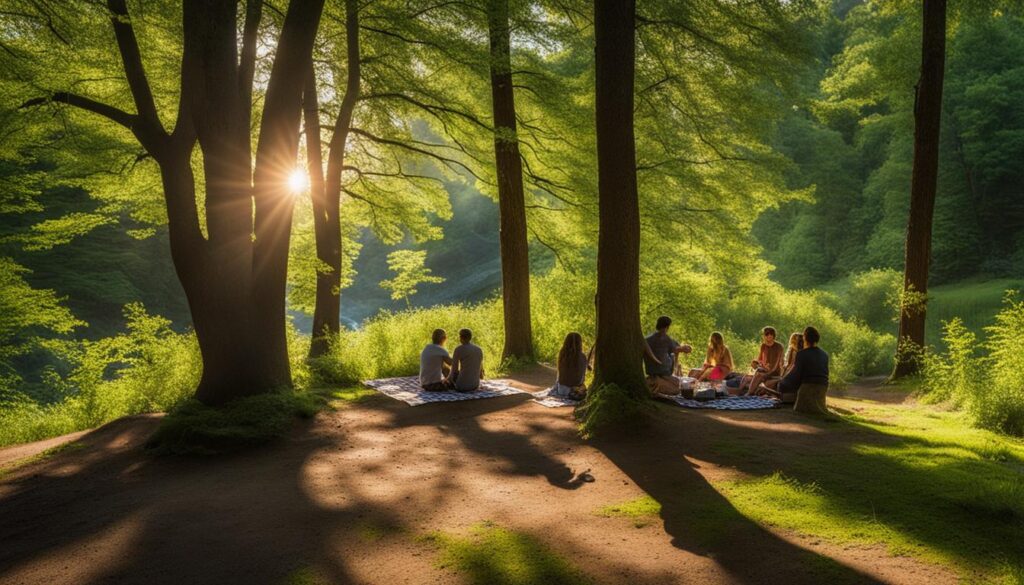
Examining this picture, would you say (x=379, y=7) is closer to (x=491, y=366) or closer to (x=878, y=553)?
(x=491, y=366)

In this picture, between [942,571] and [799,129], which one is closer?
[942,571]

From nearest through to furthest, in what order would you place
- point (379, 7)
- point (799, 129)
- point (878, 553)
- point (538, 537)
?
point (878, 553)
point (538, 537)
point (379, 7)
point (799, 129)

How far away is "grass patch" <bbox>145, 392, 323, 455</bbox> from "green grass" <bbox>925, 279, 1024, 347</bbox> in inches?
974

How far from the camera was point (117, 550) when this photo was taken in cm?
437

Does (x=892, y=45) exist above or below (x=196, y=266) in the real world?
above

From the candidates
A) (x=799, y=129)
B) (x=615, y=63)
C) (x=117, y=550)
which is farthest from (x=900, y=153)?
(x=117, y=550)

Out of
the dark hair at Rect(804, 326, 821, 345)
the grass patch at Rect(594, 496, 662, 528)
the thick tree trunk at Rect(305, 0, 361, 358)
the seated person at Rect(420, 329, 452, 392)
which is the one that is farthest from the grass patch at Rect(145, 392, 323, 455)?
the dark hair at Rect(804, 326, 821, 345)

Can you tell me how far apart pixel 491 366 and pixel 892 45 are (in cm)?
1244

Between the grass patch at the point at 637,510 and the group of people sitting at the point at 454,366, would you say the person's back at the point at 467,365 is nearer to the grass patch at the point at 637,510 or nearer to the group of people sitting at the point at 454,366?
the group of people sitting at the point at 454,366

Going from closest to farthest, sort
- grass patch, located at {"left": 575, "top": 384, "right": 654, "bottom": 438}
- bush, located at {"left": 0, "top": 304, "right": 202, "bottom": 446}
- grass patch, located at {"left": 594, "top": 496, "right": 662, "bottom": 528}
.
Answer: grass patch, located at {"left": 594, "top": 496, "right": 662, "bottom": 528}, grass patch, located at {"left": 575, "top": 384, "right": 654, "bottom": 438}, bush, located at {"left": 0, "top": 304, "right": 202, "bottom": 446}

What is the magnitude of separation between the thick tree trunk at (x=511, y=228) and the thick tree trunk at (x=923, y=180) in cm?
779

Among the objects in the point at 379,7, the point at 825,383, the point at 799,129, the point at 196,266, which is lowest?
the point at 825,383

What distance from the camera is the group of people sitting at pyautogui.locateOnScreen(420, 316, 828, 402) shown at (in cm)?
852

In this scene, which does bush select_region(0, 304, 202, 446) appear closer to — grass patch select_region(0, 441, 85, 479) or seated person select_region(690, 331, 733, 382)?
grass patch select_region(0, 441, 85, 479)
